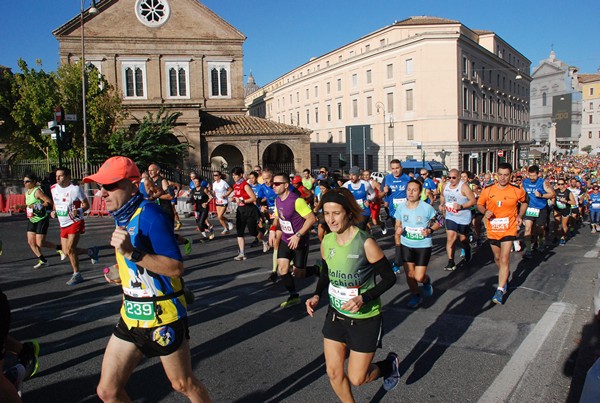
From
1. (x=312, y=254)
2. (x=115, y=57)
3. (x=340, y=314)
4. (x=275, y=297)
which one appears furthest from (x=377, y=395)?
(x=115, y=57)

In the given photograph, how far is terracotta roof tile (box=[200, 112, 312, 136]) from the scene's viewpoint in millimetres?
32875

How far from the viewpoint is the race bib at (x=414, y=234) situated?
262 inches

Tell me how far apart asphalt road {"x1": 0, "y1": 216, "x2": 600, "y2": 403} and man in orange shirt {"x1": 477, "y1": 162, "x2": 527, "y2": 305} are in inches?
22.6

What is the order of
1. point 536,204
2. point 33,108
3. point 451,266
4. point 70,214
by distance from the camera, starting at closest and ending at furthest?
point 70,214 → point 451,266 → point 536,204 → point 33,108

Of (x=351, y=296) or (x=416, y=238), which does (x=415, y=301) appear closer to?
(x=416, y=238)

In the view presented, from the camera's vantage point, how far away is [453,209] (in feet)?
31.1

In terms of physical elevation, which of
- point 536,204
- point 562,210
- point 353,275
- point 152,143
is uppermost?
point 152,143

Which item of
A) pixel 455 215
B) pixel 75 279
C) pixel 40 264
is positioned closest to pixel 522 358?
pixel 455 215

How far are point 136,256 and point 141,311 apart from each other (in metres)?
0.47

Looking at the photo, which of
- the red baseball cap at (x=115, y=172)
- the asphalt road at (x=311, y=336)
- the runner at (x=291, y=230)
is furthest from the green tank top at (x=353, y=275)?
the runner at (x=291, y=230)

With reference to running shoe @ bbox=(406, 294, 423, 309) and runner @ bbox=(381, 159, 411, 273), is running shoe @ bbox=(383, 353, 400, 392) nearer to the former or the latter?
running shoe @ bbox=(406, 294, 423, 309)

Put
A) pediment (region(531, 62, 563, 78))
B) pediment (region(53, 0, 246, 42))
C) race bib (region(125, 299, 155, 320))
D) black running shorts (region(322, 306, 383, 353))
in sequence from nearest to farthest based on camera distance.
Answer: race bib (region(125, 299, 155, 320))
black running shorts (region(322, 306, 383, 353))
pediment (region(53, 0, 246, 42))
pediment (region(531, 62, 563, 78))

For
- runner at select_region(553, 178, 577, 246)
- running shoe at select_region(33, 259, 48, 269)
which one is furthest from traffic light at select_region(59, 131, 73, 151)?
runner at select_region(553, 178, 577, 246)

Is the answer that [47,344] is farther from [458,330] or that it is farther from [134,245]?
[458,330]
